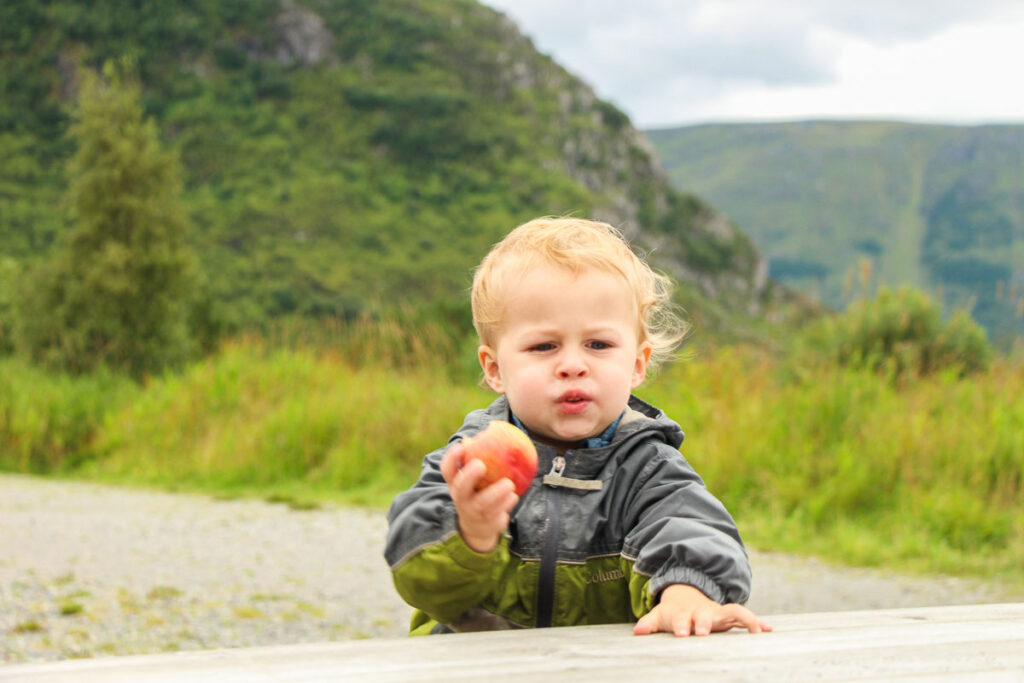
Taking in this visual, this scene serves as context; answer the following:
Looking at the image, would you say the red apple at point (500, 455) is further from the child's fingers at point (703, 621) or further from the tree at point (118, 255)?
the tree at point (118, 255)

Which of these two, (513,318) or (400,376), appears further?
(400,376)

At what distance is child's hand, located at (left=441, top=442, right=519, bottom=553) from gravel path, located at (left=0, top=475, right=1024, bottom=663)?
2878 millimetres

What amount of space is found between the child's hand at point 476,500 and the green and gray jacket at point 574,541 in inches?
1.0

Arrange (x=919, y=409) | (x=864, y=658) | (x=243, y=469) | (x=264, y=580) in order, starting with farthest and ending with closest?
1. (x=243, y=469)
2. (x=919, y=409)
3. (x=264, y=580)
4. (x=864, y=658)

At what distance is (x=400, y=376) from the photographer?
9516mm

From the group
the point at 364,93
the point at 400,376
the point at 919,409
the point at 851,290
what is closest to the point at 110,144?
the point at 400,376

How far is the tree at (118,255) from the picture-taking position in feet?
51.0

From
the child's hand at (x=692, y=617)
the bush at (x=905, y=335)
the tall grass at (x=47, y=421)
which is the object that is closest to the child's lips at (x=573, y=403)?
the child's hand at (x=692, y=617)

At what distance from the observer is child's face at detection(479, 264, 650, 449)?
→ 1700 millimetres

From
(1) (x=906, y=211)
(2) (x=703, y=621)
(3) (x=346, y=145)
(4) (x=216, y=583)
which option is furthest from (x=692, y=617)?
(1) (x=906, y=211)

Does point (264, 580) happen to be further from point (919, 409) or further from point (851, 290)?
point (851, 290)

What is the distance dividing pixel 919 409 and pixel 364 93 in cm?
7863

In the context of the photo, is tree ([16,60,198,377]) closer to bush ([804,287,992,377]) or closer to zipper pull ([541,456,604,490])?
bush ([804,287,992,377])

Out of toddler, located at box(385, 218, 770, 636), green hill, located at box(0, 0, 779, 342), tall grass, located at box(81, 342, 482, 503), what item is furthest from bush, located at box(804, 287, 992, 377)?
green hill, located at box(0, 0, 779, 342)
